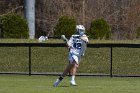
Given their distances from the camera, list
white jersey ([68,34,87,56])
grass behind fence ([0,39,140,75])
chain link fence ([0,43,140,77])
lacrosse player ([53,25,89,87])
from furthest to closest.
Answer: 1. grass behind fence ([0,39,140,75])
2. chain link fence ([0,43,140,77])
3. white jersey ([68,34,87,56])
4. lacrosse player ([53,25,89,87])

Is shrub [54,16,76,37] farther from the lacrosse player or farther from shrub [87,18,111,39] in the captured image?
the lacrosse player

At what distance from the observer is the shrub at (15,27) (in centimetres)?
3725

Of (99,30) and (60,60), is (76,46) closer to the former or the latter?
(60,60)

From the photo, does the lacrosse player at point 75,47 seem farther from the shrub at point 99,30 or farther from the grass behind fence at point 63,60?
the shrub at point 99,30

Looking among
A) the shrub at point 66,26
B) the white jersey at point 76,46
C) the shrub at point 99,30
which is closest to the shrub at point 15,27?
the shrub at point 66,26

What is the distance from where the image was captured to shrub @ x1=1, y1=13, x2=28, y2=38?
37.2m

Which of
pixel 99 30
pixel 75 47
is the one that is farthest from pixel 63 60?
pixel 75 47

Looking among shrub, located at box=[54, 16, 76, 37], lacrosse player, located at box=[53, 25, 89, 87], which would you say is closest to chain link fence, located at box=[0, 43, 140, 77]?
shrub, located at box=[54, 16, 76, 37]

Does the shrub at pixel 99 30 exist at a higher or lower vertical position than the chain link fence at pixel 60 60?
higher

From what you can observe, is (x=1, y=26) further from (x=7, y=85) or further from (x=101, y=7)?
(x=7, y=85)

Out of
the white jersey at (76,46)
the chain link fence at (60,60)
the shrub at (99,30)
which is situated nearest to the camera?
the white jersey at (76,46)

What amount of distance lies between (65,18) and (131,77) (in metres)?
12.8

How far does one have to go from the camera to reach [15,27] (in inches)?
1463

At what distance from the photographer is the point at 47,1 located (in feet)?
157
